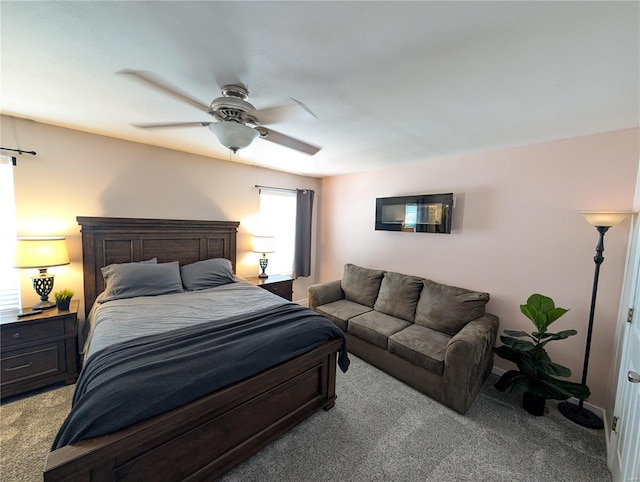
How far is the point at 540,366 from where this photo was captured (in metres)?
2.00

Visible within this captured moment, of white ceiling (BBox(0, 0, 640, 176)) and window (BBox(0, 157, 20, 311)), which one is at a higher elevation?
white ceiling (BBox(0, 0, 640, 176))

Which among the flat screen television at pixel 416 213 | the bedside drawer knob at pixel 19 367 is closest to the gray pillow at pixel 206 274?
the bedside drawer knob at pixel 19 367

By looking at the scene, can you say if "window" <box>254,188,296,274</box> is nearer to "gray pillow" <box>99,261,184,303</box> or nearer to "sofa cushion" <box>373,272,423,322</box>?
"gray pillow" <box>99,261,184,303</box>

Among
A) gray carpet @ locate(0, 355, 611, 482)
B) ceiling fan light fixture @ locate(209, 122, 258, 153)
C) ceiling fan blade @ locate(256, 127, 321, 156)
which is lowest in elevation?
gray carpet @ locate(0, 355, 611, 482)

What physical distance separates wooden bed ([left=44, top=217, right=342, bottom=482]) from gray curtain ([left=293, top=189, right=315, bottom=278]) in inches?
93.0

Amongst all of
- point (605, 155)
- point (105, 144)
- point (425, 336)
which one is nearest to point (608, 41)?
point (605, 155)

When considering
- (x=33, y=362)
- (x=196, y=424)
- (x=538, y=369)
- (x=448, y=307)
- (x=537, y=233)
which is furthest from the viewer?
(x=448, y=307)

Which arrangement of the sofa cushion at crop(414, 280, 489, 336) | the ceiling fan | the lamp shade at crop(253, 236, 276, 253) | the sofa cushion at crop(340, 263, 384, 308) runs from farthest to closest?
the lamp shade at crop(253, 236, 276, 253) < the sofa cushion at crop(340, 263, 384, 308) < the sofa cushion at crop(414, 280, 489, 336) < the ceiling fan

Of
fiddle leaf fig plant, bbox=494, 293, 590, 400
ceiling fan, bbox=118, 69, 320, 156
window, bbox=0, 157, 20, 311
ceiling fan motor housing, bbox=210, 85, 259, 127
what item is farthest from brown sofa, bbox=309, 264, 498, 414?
window, bbox=0, 157, 20, 311

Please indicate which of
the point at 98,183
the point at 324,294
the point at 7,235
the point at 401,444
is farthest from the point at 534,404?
the point at 7,235

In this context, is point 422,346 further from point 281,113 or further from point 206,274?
point 206,274

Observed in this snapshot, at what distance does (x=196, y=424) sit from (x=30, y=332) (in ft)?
6.20

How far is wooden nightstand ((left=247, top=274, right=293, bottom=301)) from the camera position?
3.53 m

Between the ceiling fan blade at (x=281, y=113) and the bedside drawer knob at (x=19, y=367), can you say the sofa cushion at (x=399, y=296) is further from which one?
the bedside drawer knob at (x=19, y=367)
